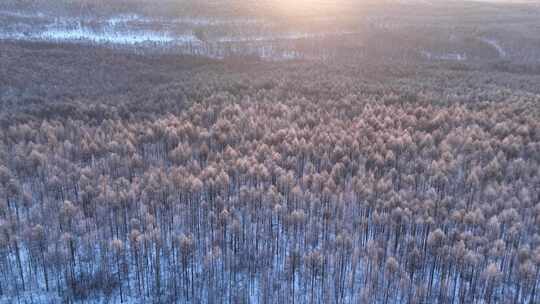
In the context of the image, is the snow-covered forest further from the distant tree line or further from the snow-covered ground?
the snow-covered ground

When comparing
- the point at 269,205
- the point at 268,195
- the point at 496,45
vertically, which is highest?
the point at 496,45

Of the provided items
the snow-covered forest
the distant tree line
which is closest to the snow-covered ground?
the snow-covered forest

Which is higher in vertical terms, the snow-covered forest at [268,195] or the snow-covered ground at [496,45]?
the snow-covered ground at [496,45]

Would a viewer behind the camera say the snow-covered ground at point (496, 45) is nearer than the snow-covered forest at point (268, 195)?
No

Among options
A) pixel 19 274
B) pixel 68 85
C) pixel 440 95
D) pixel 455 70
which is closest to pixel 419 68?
pixel 455 70

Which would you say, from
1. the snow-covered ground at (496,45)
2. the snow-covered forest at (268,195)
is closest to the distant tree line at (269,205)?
the snow-covered forest at (268,195)

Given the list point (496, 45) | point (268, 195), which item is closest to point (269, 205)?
point (268, 195)

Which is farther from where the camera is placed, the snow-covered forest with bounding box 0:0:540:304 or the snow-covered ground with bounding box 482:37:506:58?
the snow-covered ground with bounding box 482:37:506:58

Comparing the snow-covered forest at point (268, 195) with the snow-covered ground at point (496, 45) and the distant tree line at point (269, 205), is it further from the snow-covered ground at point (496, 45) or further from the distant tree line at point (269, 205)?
the snow-covered ground at point (496, 45)

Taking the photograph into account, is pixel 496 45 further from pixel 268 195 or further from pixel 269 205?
pixel 269 205

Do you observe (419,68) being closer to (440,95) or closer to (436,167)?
(440,95)
